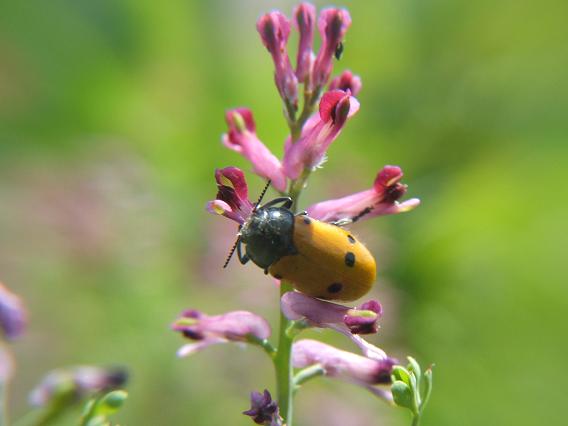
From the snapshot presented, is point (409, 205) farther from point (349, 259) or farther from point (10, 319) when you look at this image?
point (10, 319)

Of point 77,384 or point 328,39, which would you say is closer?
point 77,384

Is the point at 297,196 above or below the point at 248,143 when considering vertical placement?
below

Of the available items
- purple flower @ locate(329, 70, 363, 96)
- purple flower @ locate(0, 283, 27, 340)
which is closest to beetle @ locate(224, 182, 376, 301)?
purple flower @ locate(329, 70, 363, 96)

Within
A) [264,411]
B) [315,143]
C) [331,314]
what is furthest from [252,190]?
[264,411]

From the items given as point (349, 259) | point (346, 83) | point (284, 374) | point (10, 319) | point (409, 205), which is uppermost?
point (346, 83)

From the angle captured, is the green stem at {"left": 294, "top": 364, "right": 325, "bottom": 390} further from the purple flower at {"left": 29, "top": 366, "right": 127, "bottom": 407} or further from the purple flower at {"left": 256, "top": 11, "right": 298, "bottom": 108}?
the purple flower at {"left": 256, "top": 11, "right": 298, "bottom": 108}

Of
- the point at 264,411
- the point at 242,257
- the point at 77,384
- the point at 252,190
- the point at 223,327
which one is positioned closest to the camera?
the point at 264,411

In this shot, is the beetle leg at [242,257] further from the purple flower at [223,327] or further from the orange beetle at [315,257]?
the purple flower at [223,327]

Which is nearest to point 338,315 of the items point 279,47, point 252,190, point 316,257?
point 316,257

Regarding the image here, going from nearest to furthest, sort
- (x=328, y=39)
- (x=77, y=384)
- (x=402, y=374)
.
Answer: (x=77, y=384) < (x=402, y=374) < (x=328, y=39)

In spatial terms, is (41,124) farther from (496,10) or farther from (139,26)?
(496,10)
